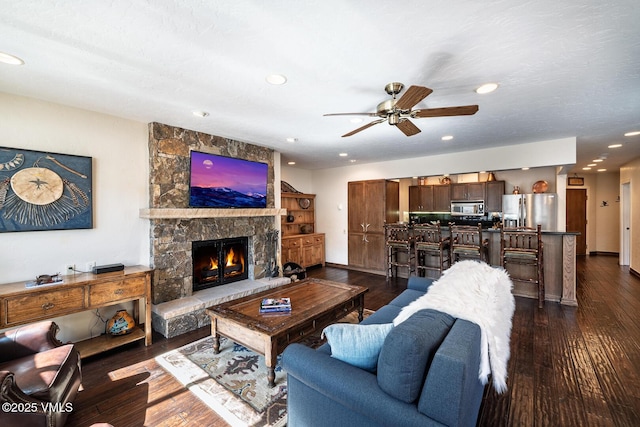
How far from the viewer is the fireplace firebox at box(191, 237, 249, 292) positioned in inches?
154

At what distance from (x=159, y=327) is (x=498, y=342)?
3415 mm

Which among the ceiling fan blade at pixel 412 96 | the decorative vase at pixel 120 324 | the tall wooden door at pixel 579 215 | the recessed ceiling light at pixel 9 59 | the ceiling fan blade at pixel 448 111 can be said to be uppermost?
the recessed ceiling light at pixel 9 59

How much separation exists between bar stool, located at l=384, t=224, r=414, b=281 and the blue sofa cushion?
4035 millimetres

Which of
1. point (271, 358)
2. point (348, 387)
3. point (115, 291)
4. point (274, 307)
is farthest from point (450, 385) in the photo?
point (115, 291)

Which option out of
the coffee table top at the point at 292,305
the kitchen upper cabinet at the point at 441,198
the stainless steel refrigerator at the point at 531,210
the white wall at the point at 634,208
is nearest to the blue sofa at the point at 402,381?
the coffee table top at the point at 292,305

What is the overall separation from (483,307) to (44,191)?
400 centimetres

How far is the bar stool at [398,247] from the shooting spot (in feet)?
17.2

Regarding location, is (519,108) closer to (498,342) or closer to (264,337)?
(498,342)

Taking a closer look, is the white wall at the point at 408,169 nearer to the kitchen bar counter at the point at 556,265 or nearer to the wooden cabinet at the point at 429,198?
the kitchen bar counter at the point at 556,265

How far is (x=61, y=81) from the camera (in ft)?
7.57

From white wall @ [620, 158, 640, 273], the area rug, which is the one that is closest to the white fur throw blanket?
the area rug

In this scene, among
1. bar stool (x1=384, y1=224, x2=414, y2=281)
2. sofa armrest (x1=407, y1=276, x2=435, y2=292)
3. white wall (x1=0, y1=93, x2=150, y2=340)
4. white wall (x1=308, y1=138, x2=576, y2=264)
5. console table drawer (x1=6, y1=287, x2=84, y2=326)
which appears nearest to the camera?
console table drawer (x1=6, y1=287, x2=84, y2=326)

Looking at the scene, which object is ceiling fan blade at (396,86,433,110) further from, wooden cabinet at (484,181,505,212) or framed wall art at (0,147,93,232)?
wooden cabinet at (484,181,505,212)

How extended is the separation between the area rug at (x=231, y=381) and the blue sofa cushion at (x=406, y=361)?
1048mm
